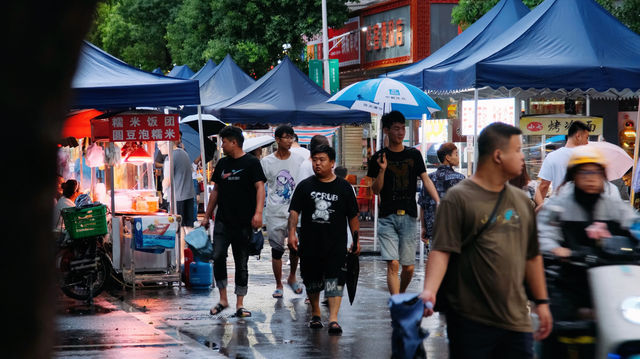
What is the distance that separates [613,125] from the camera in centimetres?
2533

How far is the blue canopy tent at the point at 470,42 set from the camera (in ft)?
48.9

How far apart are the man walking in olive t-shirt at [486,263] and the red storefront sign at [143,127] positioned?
26.8ft

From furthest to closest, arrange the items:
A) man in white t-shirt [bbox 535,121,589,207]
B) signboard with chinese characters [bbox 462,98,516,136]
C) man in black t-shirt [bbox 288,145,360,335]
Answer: signboard with chinese characters [bbox 462,98,516,136] → man in white t-shirt [bbox 535,121,589,207] → man in black t-shirt [bbox 288,145,360,335]

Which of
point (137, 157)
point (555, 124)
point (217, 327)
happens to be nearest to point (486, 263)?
point (217, 327)

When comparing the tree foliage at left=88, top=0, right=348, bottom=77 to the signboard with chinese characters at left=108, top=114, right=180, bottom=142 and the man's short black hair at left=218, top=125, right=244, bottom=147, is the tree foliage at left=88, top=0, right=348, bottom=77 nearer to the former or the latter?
the signboard with chinese characters at left=108, top=114, right=180, bottom=142

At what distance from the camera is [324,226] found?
903cm

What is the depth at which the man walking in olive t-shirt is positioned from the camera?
475 cm

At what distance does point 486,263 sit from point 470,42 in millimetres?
11263

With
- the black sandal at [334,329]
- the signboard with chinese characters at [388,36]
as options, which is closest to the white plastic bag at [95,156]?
the black sandal at [334,329]

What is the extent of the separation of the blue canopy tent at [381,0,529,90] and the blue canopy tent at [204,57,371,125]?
87.1 inches

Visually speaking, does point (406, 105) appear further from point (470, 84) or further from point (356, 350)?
point (356, 350)

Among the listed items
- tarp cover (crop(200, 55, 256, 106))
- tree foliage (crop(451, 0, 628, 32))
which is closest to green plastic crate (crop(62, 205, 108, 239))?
tarp cover (crop(200, 55, 256, 106))

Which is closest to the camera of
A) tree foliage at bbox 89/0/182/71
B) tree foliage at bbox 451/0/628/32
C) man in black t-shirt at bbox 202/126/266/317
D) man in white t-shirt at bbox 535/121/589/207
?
man in black t-shirt at bbox 202/126/266/317

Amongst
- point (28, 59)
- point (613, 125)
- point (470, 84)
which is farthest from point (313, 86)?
point (28, 59)
